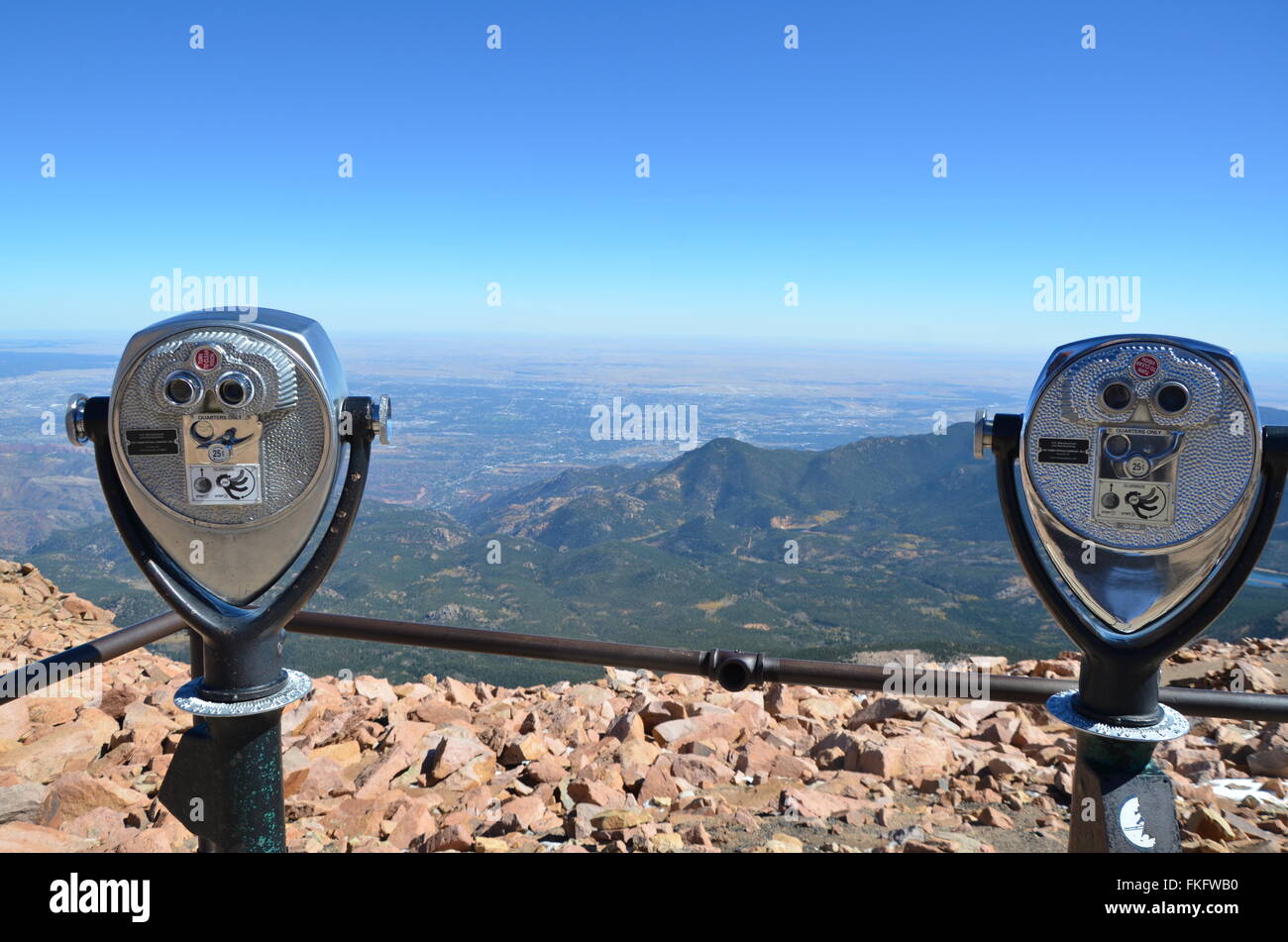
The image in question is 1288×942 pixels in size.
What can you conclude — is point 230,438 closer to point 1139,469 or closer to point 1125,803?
point 1139,469

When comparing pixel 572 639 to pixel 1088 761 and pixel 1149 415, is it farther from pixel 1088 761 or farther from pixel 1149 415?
pixel 1149 415


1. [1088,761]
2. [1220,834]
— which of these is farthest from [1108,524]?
[1220,834]

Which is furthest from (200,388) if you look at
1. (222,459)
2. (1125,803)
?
(1125,803)

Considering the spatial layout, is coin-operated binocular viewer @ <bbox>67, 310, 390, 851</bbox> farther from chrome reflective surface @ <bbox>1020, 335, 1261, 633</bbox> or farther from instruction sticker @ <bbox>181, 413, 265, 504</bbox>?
chrome reflective surface @ <bbox>1020, 335, 1261, 633</bbox>

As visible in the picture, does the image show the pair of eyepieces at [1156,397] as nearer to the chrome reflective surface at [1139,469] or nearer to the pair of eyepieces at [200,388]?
the chrome reflective surface at [1139,469]

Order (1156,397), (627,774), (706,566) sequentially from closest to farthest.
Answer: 1. (1156,397)
2. (627,774)
3. (706,566)

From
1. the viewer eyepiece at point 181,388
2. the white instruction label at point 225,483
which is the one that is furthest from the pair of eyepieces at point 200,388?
the white instruction label at point 225,483
